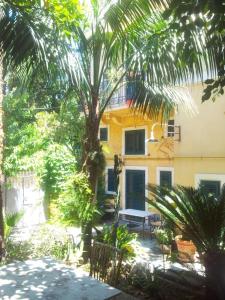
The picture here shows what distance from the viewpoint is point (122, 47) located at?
20.3ft

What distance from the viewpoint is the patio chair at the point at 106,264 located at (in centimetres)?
572

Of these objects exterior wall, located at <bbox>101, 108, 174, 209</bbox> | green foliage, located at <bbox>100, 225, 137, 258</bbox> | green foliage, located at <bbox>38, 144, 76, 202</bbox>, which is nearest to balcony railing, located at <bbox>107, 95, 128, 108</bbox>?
exterior wall, located at <bbox>101, 108, 174, 209</bbox>

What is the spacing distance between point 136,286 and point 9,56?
171 inches

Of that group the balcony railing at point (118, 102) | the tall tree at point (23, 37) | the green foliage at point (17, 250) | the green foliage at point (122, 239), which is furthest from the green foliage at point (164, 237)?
the balcony railing at point (118, 102)

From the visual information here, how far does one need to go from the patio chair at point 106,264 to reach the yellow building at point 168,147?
4.17 meters

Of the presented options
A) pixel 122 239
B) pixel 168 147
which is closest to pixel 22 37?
pixel 122 239

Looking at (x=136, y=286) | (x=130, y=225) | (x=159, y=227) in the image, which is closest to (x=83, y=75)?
(x=136, y=286)

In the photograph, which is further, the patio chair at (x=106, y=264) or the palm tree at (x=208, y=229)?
the patio chair at (x=106, y=264)

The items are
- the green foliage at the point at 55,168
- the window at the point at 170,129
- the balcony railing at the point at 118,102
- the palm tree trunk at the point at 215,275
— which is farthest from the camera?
the balcony railing at the point at 118,102

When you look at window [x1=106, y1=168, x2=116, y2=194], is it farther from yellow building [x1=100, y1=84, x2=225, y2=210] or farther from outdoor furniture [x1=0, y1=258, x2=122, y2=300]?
outdoor furniture [x1=0, y1=258, x2=122, y2=300]

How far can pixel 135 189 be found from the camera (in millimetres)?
15484

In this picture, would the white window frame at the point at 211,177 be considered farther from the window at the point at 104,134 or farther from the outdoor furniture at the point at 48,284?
the outdoor furniture at the point at 48,284

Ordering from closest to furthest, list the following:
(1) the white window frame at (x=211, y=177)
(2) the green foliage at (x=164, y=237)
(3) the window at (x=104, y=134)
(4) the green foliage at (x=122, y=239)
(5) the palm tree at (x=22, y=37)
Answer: (5) the palm tree at (x=22, y=37), (4) the green foliage at (x=122, y=239), (2) the green foliage at (x=164, y=237), (1) the white window frame at (x=211, y=177), (3) the window at (x=104, y=134)

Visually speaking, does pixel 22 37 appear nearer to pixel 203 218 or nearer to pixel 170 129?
pixel 203 218
